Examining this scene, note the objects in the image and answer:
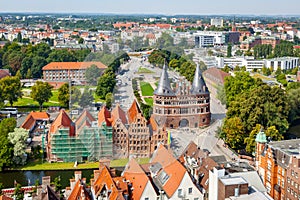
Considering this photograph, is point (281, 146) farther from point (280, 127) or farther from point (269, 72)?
point (269, 72)

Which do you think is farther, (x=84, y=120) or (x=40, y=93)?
(x=40, y=93)

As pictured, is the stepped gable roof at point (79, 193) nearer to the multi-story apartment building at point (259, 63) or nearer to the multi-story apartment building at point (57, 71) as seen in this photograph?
the multi-story apartment building at point (57, 71)

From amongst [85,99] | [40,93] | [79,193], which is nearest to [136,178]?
[79,193]

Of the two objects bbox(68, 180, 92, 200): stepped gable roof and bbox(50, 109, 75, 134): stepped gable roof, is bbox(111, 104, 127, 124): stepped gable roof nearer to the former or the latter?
bbox(50, 109, 75, 134): stepped gable roof

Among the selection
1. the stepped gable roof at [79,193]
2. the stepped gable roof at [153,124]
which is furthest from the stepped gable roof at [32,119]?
the stepped gable roof at [79,193]

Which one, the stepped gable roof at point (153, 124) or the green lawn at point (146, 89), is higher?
the green lawn at point (146, 89)

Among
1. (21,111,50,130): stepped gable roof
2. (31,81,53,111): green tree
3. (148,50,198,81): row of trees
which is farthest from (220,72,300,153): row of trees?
(31,81,53,111): green tree

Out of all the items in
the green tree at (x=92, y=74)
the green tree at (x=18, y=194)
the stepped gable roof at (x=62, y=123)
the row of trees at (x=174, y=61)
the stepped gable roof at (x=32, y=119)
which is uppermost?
the row of trees at (x=174, y=61)

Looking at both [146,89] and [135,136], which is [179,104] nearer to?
[146,89]
